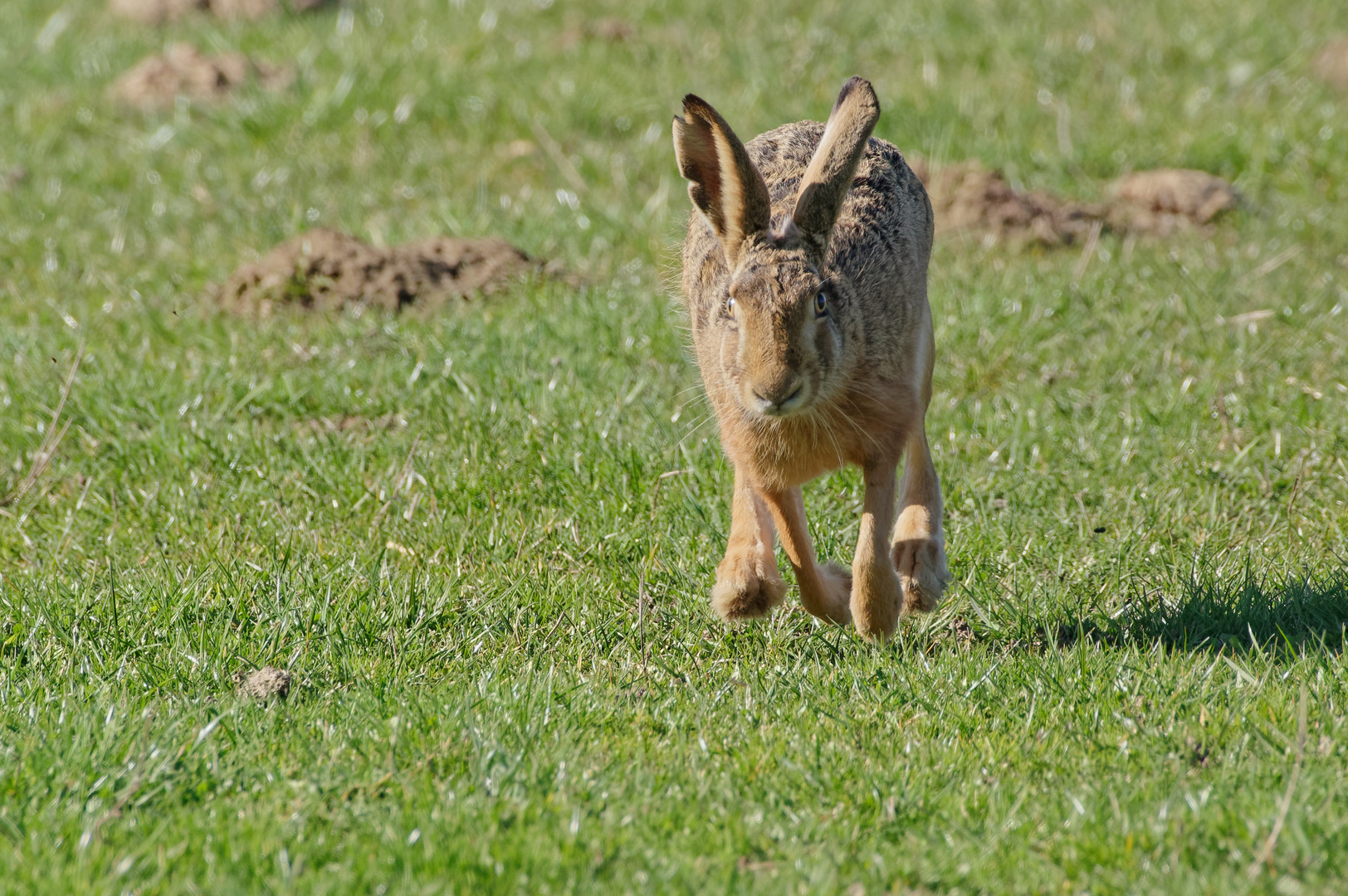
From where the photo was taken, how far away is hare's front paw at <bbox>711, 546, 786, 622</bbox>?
168 inches

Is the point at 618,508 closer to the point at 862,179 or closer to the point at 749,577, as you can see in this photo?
the point at 749,577

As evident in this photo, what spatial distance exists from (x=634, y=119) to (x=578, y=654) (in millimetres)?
5263

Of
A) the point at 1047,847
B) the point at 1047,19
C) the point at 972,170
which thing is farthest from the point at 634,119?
the point at 1047,847

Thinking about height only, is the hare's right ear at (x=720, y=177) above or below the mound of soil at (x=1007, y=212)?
above

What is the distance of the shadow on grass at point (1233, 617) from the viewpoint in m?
4.20

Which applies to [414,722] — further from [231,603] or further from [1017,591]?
[1017,591]

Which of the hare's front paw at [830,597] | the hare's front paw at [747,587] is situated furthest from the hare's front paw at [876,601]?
the hare's front paw at [747,587]

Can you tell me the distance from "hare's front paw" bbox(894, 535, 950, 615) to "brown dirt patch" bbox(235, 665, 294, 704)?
68.9 inches

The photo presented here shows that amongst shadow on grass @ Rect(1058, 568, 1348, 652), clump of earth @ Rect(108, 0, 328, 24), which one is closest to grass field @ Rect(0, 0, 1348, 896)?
shadow on grass @ Rect(1058, 568, 1348, 652)

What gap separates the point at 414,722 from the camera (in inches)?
145

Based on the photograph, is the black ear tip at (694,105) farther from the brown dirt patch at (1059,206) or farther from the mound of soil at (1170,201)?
the mound of soil at (1170,201)

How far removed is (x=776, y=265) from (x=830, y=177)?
30 centimetres

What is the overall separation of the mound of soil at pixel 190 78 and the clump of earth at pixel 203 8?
118cm

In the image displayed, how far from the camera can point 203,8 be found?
35.7 ft
